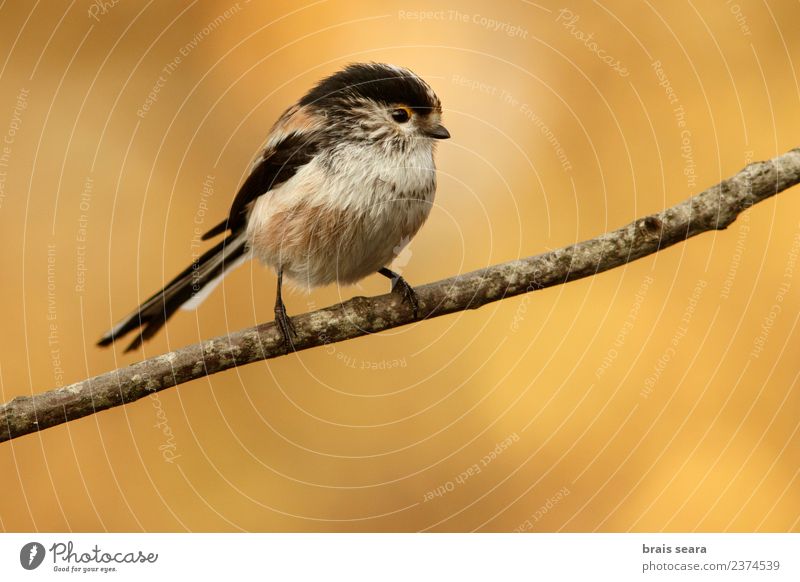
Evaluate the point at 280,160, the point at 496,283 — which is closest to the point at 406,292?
the point at 496,283

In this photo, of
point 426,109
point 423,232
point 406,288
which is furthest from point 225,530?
point 426,109

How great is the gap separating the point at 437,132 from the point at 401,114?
0.12m

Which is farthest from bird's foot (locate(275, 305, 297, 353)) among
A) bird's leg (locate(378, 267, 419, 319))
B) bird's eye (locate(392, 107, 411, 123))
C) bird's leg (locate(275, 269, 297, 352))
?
bird's eye (locate(392, 107, 411, 123))

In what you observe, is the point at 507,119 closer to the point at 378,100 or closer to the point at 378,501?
the point at 378,100

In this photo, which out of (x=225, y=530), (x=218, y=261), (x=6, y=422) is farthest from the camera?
(x=218, y=261)

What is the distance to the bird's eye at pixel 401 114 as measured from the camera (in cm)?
212

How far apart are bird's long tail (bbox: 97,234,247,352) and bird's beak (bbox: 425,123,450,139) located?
2.34ft

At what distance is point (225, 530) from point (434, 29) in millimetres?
1586

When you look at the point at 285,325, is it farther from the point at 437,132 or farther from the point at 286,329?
the point at 437,132

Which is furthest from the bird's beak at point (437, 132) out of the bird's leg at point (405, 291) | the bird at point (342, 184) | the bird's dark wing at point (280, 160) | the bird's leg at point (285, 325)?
the bird's leg at point (285, 325)

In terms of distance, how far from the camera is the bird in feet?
6.75

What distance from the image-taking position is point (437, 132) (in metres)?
2.13

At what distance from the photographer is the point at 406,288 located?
6.75ft

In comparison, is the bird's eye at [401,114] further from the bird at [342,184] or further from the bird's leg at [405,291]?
the bird's leg at [405,291]
